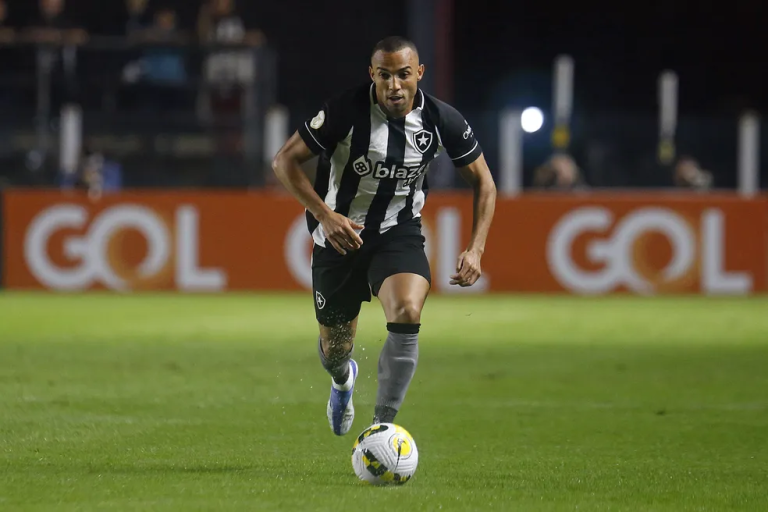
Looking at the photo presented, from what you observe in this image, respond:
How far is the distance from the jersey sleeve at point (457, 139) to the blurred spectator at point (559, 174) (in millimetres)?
12802

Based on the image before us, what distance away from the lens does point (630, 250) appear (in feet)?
61.6

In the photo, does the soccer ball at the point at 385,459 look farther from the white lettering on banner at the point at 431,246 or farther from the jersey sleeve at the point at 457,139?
the white lettering on banner at the point at 431,246

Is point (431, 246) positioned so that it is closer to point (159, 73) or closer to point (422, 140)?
point (159, 73)

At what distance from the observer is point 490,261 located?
19.1 m

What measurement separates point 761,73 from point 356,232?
1082 inches

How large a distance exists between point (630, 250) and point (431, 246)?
2.60 meters

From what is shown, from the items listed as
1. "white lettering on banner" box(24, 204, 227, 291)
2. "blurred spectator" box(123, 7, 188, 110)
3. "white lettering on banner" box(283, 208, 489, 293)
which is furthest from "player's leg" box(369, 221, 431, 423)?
"blurred spectator" box(123, 7, 188, 110)

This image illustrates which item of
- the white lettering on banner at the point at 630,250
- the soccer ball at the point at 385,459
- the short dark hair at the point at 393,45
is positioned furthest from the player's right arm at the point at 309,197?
the white lettering on banner at the point at 630,250

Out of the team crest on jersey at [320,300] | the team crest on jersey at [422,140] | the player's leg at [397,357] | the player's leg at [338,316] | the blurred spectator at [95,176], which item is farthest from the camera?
the blurred spectator at [95,176]

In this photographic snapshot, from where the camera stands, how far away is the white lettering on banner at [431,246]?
18.7 m

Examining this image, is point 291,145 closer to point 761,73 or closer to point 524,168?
point 524,168

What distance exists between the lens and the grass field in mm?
5844

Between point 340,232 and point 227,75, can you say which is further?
point 227,75

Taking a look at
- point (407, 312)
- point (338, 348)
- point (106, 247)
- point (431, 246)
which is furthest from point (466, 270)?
point (106, 247)
